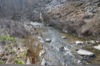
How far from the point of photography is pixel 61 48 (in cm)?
325

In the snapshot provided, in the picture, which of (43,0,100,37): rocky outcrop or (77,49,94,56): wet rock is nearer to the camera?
(77,49,94,56): wet rock

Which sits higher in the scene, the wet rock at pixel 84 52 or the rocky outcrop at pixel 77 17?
the rocky outcrop at pixel 77 17

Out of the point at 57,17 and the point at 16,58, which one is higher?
the point at 57,17

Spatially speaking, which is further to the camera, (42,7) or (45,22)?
(45,22)

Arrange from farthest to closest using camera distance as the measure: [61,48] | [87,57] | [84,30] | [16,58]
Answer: [84,30] < [61,48] < [87,57] < [16,58]

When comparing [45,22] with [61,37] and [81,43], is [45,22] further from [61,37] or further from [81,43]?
[81,43]

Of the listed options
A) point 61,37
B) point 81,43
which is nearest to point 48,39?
point 61,37

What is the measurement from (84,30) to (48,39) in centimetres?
65

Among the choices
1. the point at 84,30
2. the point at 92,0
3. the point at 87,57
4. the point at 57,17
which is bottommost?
the point at 87,57

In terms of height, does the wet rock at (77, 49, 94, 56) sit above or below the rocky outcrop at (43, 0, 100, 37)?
below

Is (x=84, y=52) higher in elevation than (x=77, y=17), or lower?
lower

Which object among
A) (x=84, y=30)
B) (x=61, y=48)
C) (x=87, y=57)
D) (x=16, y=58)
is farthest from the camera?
(x=84, y=30)

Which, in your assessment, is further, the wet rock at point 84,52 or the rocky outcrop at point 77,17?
the rocky outcrop at point 77,17

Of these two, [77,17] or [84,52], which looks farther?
[77,17]
